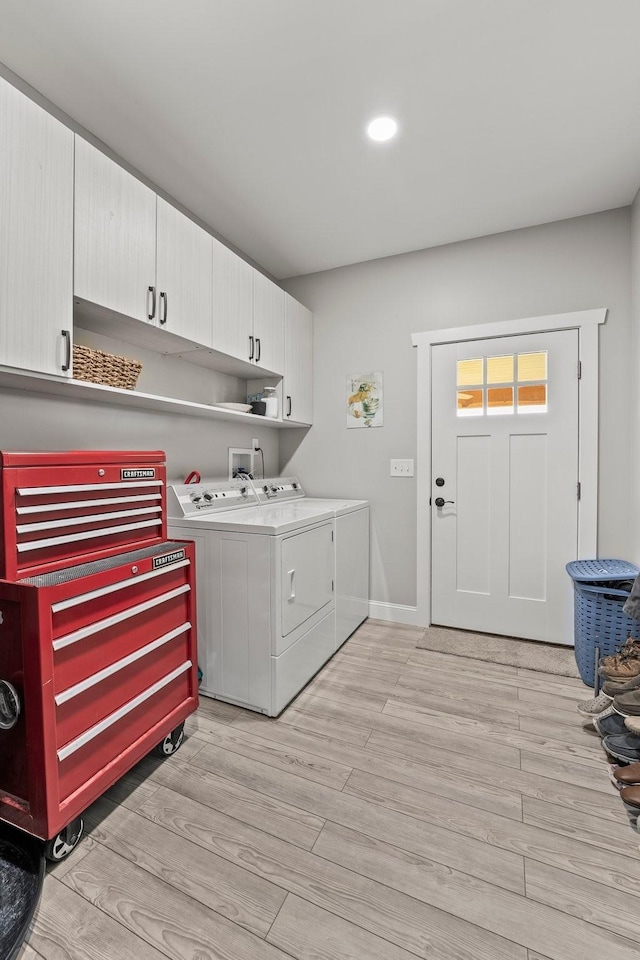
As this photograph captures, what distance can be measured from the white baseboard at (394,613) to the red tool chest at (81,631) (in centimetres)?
178

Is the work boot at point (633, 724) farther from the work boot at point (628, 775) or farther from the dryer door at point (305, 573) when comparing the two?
the dryer door at point (305, 573)

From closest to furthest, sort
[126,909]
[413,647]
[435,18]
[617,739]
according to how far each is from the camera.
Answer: [126,909]
[435,18]
[617,739]
[413,647]

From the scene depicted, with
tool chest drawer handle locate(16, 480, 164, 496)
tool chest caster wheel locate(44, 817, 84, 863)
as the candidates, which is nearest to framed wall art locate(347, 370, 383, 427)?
tool chest drawer handle locate(16, 480, 164, 496)

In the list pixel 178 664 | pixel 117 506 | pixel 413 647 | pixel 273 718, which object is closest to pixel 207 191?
pixel 117 506

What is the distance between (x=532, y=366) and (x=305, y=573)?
1.93 meters

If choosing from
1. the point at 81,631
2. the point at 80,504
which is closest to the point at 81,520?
the point at 80,504

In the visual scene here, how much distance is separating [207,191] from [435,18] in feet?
4.49

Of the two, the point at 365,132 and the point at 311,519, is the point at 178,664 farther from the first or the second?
the point at 365,132

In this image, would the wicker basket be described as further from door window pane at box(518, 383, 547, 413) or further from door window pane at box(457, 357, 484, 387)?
door window pane at box(518, 383, 547, 413)

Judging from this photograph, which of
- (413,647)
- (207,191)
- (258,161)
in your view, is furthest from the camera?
(413,647)

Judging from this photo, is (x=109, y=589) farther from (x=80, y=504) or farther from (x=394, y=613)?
(x=394, y=613)

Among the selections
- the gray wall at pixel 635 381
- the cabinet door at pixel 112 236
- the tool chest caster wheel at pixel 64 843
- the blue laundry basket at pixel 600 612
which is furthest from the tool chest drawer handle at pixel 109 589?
the gray wall at pixel 635 381

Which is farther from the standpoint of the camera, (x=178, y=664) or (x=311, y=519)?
(x=311, y=519)

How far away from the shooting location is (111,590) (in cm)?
138
